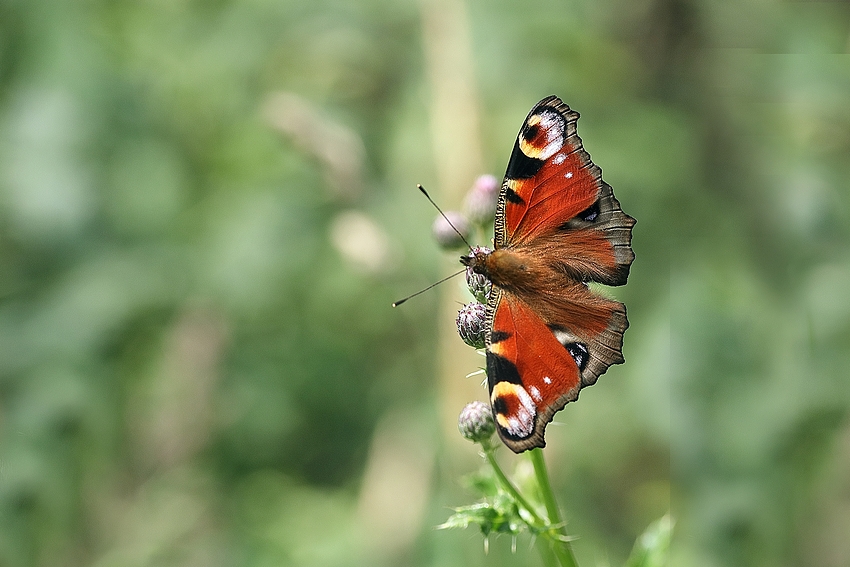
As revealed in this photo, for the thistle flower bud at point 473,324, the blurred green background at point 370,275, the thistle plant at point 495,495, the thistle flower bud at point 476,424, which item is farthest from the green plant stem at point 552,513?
the blurred green background at point 370,275

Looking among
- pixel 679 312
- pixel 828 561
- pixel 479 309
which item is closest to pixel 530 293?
pixel 479 309

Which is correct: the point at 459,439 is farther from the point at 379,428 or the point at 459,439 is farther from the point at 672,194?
the point at 672,194

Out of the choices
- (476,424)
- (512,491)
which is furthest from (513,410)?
(476,424)

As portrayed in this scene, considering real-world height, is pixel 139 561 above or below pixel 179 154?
below

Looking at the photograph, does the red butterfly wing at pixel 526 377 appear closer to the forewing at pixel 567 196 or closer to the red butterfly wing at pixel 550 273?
the red butterfly wing at pixel 550 273

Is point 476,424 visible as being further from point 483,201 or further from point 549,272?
point 483,201
